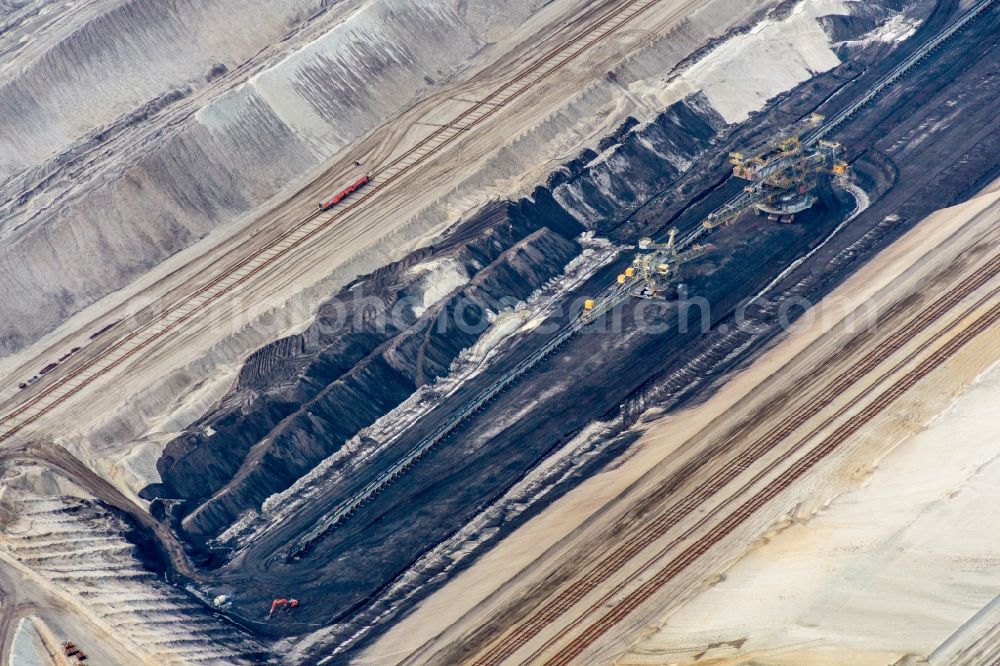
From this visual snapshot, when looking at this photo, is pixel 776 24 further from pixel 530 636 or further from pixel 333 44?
pixel 530 636

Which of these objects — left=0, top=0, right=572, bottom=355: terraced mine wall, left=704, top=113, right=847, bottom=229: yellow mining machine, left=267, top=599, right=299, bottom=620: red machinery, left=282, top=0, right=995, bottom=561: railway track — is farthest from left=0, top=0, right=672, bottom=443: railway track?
left=267, top=599, right=299, bottom=620: red machinery

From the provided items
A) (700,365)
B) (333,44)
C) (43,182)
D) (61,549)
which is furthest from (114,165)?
(700,365)

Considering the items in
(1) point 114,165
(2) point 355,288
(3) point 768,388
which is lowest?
(3) point 768,388

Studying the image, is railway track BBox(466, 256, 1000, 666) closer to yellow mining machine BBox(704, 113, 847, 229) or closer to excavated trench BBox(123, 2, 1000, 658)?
excavated trench BBox(123, 2, 1000, 658)

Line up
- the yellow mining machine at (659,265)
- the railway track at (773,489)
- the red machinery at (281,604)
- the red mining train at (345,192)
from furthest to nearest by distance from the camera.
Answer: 1. the red mining train at (345,192)
2. the yellow mining machine at (659,265)
3. the red machinery at (281,604)
4. the railway track at (773,489)

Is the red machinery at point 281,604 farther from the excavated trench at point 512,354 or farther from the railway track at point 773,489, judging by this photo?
the railway track at point 773,489

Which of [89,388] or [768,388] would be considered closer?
[768,388]

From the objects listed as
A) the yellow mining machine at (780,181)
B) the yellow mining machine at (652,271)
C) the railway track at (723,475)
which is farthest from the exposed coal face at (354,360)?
the railway track at (723,475)

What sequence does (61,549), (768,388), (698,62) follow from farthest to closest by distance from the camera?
(698,62) → (768,388) → (61,549)
